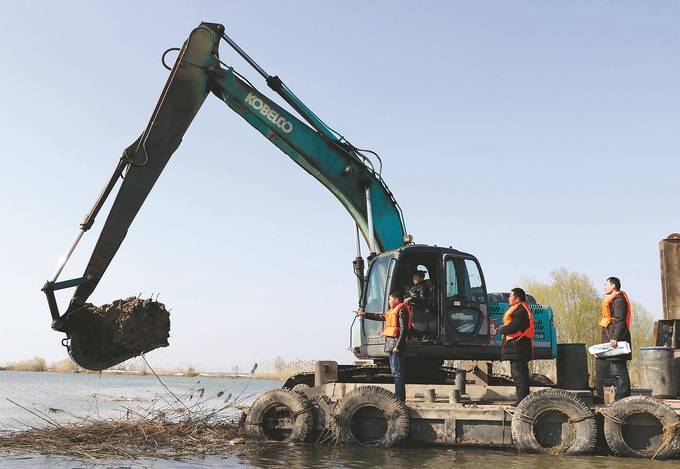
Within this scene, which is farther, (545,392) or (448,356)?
(448,356)

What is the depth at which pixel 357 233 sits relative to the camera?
11.6 m

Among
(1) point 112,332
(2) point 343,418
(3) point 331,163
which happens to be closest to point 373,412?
(2) point 343,418

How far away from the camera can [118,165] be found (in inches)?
410

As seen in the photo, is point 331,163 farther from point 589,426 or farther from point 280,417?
point 589,426

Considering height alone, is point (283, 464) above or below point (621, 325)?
below

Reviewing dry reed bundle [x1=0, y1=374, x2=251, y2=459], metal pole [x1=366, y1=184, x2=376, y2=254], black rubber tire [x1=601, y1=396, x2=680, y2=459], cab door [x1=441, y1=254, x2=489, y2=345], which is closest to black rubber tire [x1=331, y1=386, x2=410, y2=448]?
cab door [x1=441, y1=254, x2=489, y2=345]

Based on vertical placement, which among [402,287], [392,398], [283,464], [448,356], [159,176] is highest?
[159,176]

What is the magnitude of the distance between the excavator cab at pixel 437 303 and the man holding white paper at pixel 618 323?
1.69 meters

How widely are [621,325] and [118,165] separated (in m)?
7.69

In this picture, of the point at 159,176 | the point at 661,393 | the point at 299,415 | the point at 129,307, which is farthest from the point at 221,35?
the point at 661,393

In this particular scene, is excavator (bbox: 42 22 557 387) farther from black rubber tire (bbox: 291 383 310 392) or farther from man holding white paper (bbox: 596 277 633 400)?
man holding white paper (bbox: 596 277 633 400)

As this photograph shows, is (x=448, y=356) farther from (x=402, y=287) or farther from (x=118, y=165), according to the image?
(x=118, y=165)

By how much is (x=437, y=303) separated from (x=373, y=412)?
1808 mm

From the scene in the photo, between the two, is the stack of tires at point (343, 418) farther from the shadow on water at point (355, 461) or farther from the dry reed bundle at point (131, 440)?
the dry reed bundle at point (131, 440)
